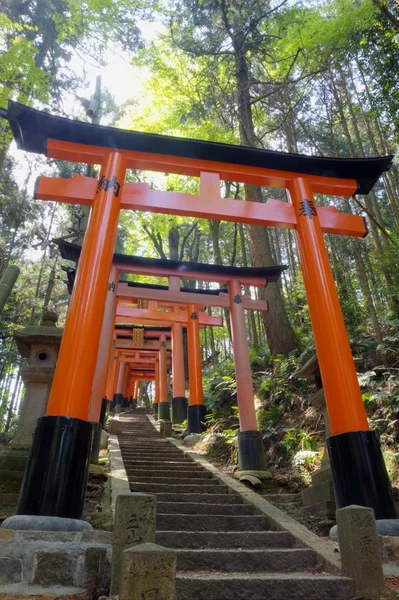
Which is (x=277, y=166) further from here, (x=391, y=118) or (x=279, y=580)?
(x=279, y=580)

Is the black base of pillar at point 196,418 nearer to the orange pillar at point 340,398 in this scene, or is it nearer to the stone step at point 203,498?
the stone step at point 203,498

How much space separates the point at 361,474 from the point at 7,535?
3.61m

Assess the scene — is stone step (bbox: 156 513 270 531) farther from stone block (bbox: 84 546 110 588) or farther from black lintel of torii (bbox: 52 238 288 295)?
black lintel of torii (bbox: 52 238 288 295)

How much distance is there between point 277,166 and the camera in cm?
661

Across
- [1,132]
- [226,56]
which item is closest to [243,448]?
[1,132]

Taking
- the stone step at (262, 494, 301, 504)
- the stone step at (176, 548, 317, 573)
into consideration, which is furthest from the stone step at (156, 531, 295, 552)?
the stone step at (262, 494, 301, 504)

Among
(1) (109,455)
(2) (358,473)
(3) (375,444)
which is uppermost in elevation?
(1) (109,455)

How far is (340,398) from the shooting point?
489 centimetres

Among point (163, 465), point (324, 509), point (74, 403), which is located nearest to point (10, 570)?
point (74, 403)

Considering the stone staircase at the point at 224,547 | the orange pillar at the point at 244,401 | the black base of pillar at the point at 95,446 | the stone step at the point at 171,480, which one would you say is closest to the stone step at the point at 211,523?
the stone staircase at the point at 224,547

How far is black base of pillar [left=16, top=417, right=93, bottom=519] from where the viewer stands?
12.4ft

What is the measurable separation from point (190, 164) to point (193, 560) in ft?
17.9

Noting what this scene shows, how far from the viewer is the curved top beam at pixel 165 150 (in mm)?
5812

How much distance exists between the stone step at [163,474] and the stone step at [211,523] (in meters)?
1.93
